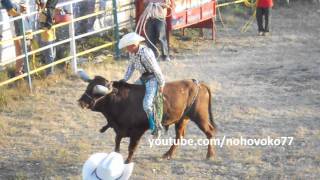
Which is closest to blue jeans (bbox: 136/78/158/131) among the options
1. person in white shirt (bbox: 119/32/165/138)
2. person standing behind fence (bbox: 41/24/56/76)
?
person in white shirt (bbox: 119/32/165/138)

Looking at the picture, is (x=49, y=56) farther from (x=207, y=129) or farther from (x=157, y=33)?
(x=207, y=129)

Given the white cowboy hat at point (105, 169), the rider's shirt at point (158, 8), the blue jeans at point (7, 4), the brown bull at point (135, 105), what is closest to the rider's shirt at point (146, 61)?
the brown bull at point (135, 105)

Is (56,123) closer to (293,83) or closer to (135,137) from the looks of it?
(135,137)

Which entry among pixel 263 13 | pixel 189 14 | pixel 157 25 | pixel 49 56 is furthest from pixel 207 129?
pixel 263 13

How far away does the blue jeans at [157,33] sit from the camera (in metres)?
11.4

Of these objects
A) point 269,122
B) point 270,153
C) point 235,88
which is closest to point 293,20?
point 235,88

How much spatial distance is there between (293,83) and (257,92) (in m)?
0.77

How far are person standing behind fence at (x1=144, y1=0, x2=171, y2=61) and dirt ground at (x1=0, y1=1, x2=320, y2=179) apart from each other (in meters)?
0.36

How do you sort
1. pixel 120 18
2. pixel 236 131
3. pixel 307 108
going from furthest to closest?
pixel 120 18
pixel 307 108
pixel 236 131

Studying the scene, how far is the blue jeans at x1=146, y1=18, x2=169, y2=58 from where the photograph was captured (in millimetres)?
11391

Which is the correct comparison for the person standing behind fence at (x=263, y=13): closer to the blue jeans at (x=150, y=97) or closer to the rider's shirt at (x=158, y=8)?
the rider's shirt at (x=158, y=8)

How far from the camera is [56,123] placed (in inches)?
346

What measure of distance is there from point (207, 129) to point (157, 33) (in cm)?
432

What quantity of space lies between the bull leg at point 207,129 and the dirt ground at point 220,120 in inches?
3.9
